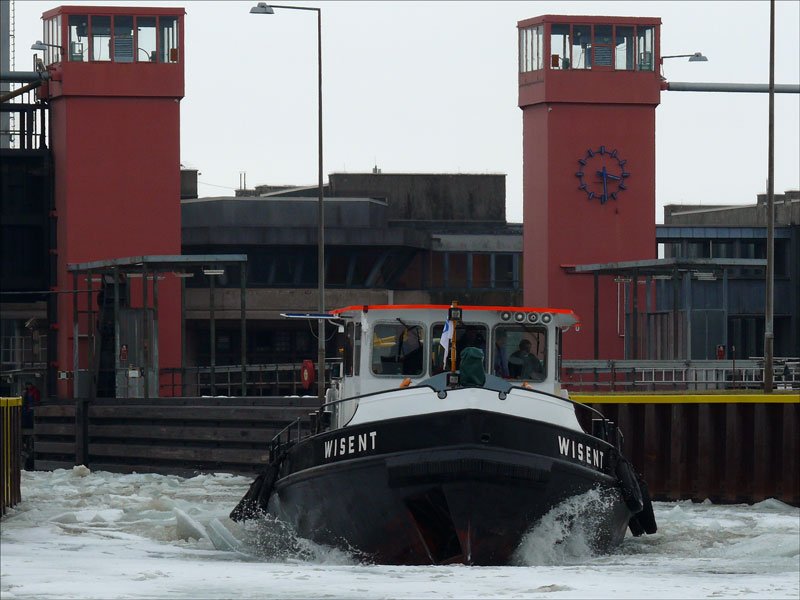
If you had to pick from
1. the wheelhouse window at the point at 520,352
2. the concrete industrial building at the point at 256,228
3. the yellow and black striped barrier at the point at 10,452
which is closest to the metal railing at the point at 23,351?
the concrete industrial building at the point at 256,228

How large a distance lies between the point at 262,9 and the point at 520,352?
24477 millimetres

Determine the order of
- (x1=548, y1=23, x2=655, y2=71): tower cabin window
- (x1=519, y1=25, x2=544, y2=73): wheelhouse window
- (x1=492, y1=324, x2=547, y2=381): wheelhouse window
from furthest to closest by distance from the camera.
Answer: (x1=519, y1=25, x2=544, y2=73): wheelhouse window < (x1=548, y1=23, x2=655, y2=71): tower cabin window < (x1=492, y1=324, x2=547, y2=381): wheelhouse window

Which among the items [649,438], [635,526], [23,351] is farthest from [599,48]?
[635,526]

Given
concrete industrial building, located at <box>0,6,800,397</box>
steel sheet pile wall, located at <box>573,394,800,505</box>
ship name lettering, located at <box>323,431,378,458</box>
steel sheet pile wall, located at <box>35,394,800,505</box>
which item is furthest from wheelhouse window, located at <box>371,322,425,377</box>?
concrete industrial building, located at <box>0,6,800,397</box>

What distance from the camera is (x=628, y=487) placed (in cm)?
2420

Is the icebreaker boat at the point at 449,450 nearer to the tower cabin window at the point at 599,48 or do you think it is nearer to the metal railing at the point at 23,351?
the tower cabin window at the point at 599,48

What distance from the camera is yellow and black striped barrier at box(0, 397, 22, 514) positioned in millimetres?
27281

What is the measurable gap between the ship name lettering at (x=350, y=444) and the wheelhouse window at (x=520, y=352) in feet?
8.67

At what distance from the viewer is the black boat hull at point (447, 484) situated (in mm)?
21500

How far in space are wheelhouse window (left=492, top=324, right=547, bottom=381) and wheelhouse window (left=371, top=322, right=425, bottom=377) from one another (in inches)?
41.3

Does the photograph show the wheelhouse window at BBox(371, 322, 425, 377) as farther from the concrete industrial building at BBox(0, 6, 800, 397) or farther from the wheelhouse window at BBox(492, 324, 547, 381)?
the concrete industrial building at BBox(0, 6, 800, 397)

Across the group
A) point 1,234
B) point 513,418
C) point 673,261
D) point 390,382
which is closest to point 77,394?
point 1,234

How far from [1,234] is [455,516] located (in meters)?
31.8

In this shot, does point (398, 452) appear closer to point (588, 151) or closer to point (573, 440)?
point (573, 440)
